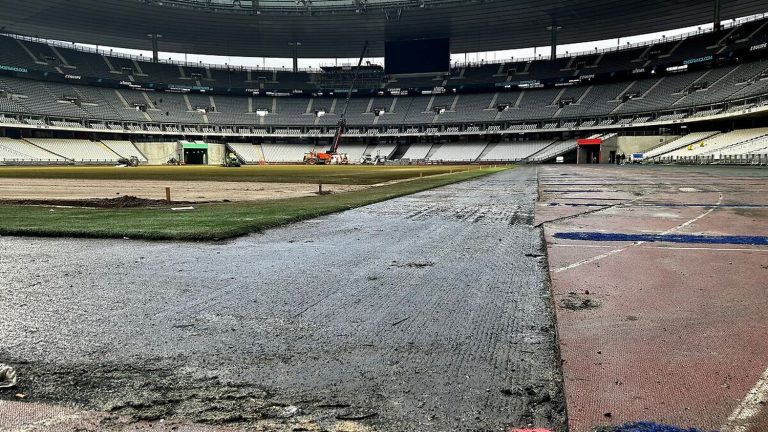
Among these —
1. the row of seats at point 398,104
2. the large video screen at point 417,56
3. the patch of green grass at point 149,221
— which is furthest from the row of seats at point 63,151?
the patch of green grass at point 149,221

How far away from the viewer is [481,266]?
463 cm

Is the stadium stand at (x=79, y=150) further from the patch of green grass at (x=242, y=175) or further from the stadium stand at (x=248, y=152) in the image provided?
the patch of green grass at (x=242, y=175)

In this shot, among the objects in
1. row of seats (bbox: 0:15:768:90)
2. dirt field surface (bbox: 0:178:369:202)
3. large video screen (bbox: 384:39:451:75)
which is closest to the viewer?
Result: dirt field surface (bbox: 0:178:369:202)

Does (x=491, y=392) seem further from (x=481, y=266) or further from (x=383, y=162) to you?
(x=383, y=162)

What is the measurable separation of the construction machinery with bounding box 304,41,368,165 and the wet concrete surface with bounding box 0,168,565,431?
70.1 m

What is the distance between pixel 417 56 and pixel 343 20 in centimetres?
1711

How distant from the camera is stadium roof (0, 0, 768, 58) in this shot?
59.8 m

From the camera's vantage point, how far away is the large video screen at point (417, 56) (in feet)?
261

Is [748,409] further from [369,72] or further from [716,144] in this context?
[369,72]

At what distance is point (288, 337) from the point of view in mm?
2764

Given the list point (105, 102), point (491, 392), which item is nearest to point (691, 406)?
point (491, 392)

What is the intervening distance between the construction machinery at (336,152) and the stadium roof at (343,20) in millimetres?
11502

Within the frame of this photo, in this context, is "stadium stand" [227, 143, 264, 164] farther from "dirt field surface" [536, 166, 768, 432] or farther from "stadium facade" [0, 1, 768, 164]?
"dirt field surface" [536, 166, 768, 432]

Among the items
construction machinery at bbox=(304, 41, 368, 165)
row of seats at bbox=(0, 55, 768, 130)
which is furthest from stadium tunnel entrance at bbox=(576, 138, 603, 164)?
construction machinery at bbox=(304, 41, 368, 165)
